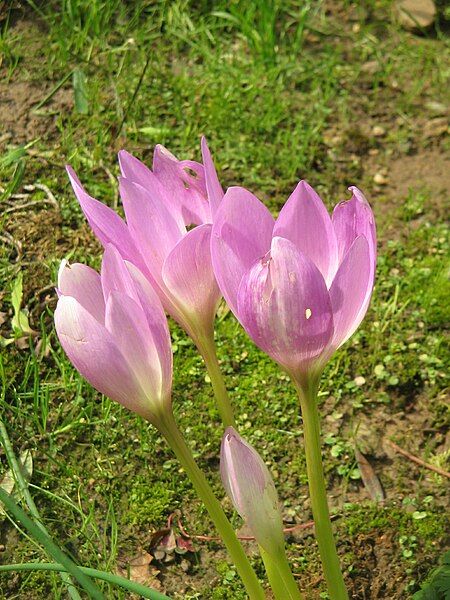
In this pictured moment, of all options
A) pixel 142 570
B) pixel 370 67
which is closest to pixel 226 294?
pixel 142 570

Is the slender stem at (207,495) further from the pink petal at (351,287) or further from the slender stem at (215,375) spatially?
the pink petal at (351,287)

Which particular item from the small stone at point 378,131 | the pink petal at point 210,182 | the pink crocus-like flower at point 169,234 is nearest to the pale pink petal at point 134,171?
the pink crocus-like flower at point 169,234

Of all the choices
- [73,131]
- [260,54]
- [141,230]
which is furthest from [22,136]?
[141,230]

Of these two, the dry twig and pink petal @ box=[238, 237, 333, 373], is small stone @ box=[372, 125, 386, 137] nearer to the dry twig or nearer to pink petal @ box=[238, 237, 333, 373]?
the dry twig

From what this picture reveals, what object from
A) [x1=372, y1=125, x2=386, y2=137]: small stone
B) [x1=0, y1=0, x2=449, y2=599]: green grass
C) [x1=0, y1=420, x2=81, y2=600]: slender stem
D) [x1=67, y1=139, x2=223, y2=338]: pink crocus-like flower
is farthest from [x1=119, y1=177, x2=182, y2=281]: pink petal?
[x1=372, y1=125, x2=386, y2=137]: small stone

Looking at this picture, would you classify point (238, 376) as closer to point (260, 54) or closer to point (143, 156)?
point (143, 156)
